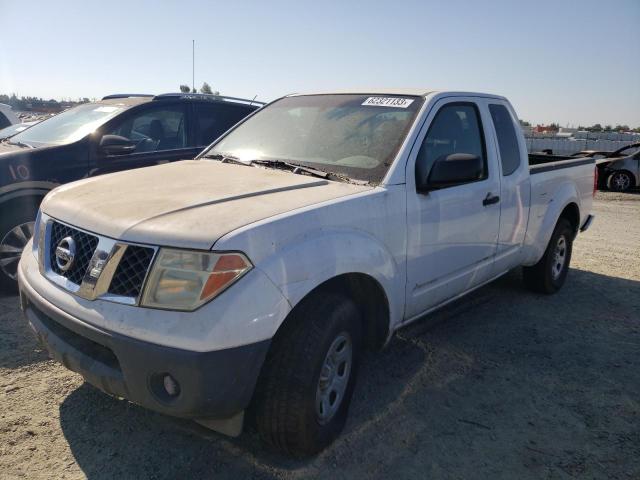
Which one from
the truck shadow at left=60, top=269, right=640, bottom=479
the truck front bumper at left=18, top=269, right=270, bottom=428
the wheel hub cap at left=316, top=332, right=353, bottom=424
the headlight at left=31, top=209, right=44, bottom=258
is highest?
the headlight at left=31, top=209, right=44, bottom=258

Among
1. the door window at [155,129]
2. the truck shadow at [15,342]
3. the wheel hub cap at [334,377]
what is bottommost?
the truck shadow at [15,342]

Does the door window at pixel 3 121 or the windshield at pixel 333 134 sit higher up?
the door window at pixel 3 121

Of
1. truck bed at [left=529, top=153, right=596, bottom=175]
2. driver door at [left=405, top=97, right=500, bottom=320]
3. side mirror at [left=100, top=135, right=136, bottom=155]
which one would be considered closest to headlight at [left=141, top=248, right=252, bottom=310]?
driver door at [left=405, top=97, right=500, bottom=320]

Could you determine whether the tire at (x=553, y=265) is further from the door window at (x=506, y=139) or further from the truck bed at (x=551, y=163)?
the door window at (x=506, y=139)

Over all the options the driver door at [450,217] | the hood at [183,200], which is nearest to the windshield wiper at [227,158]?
the hood at [183,200]

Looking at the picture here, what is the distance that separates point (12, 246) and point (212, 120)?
254 centimetres

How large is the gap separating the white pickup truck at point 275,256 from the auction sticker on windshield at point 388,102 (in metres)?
0.01

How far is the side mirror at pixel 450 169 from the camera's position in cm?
310

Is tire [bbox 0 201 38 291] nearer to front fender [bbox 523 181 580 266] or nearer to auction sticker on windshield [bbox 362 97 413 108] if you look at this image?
auction sticker on windshield [bbox 362 97 413 108]

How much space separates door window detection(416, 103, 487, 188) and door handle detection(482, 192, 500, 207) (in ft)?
0.47

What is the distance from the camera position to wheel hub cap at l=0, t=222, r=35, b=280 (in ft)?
15.1

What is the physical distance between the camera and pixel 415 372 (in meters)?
3.63

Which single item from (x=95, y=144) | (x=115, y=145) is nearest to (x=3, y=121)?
(x=95, y=144)

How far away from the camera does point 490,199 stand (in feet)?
12.7
